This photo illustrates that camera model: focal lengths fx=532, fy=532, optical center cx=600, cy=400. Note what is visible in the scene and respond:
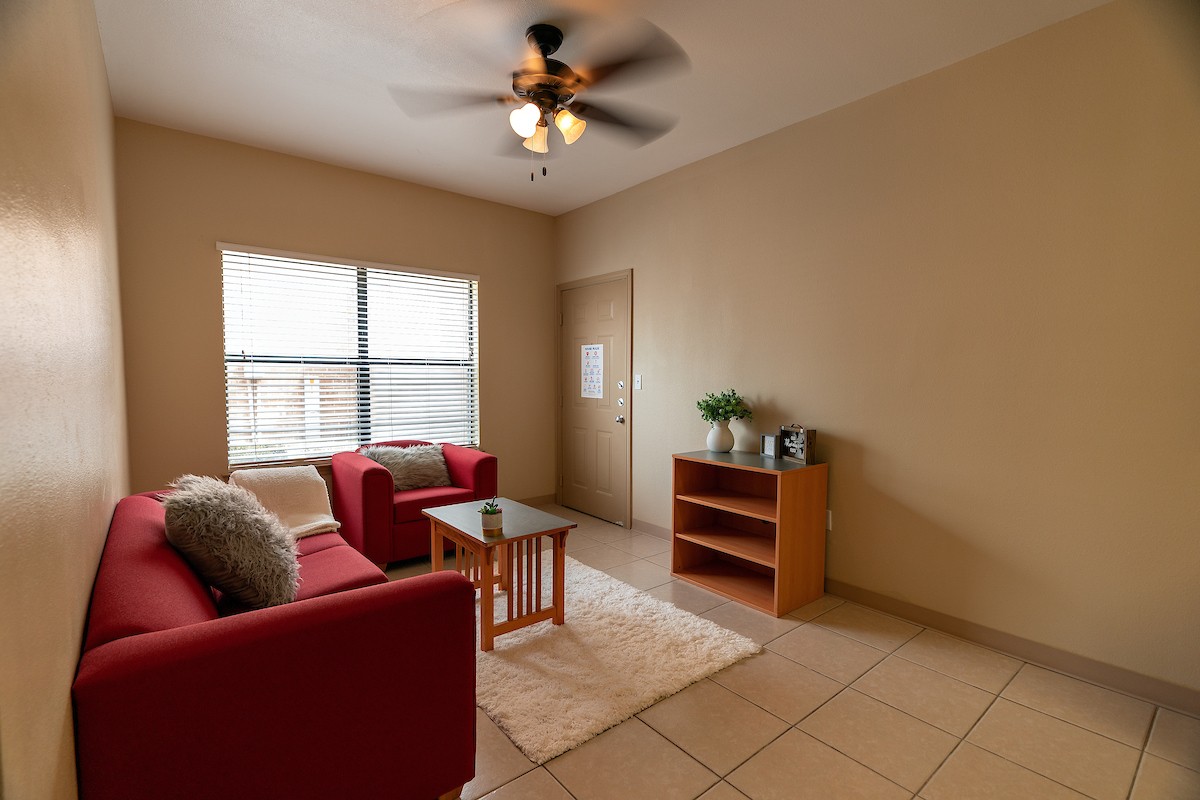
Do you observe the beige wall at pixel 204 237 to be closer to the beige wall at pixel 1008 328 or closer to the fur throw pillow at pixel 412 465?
the fur throw pillow at pixel 412 465

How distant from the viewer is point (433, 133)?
3.44 metres

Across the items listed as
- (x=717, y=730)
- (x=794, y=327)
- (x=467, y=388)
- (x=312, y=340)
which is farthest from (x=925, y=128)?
(x=312, y=340)

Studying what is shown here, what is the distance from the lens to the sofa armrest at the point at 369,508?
11.3 ft

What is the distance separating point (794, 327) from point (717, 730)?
7.69ft

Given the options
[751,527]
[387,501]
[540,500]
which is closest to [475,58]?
[387,501]

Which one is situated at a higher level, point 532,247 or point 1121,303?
point 532,247

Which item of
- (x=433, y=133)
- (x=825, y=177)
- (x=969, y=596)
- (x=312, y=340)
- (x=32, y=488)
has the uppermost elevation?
(x=433, y=133)

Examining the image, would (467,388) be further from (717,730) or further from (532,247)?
(717,730)

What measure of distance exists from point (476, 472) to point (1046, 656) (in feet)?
11.1

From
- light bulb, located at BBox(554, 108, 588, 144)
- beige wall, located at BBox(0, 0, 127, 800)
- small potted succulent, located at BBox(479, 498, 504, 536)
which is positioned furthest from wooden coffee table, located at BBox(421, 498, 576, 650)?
light bulb, located at BBox(554, 108, 588, 144)

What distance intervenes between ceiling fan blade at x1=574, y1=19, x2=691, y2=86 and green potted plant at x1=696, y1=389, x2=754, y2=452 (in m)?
1.98

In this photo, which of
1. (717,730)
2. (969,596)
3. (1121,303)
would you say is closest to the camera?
(717,730)

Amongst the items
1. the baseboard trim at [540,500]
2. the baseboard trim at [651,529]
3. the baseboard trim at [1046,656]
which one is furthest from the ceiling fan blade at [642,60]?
the baseboard trim at [540,500]

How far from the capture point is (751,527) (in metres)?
3.62
